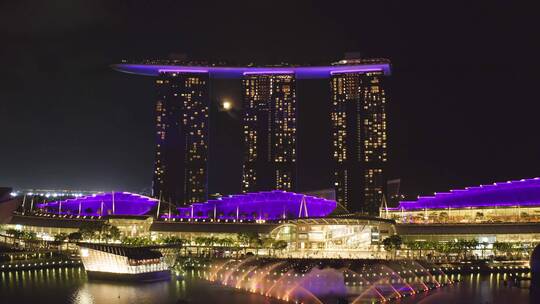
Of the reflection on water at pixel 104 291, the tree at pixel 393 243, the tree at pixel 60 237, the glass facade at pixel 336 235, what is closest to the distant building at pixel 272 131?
the tree at pixel 60 237

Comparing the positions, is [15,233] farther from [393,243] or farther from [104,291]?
[393,243]

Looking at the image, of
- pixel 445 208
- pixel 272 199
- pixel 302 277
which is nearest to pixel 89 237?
pixel 272 199

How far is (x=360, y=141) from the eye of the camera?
442ft

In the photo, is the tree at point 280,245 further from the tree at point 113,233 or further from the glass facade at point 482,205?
the tree at point 113,233

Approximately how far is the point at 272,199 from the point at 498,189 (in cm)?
3302

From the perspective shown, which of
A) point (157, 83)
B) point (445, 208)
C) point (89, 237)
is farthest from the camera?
point (157, 83)

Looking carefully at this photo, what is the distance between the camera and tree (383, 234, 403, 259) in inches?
3179

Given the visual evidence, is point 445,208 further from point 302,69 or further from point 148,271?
point 148,271

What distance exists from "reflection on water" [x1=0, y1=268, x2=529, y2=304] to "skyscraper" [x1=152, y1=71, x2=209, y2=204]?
73.0 metres

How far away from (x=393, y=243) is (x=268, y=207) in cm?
2701

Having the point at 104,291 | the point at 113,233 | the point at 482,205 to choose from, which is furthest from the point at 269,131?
the point at 104,291

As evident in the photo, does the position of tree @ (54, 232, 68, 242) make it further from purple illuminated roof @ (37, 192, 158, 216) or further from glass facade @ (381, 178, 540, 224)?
glass facade @ (381, 178, 540, 224)

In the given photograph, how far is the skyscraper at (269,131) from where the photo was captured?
136500 millimetres

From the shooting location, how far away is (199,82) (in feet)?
448
